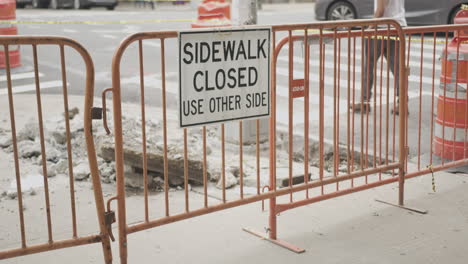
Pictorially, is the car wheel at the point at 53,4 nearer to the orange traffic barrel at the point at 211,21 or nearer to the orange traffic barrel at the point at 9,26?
the orange traffic barrel at the point at 9,26

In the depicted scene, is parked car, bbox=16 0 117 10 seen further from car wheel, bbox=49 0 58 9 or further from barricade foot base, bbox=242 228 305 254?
barricade foot base, bbox=242 228 305 254

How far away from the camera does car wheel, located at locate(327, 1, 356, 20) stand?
18062 mm

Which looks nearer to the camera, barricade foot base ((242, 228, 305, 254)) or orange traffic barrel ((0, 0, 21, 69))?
barricade foot base ((242, 228, 305, 254))

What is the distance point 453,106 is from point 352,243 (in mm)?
2478

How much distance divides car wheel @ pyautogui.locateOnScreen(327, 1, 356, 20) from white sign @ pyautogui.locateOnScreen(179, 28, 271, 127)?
13.8 m

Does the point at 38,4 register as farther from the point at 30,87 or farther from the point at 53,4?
the point at 30,87

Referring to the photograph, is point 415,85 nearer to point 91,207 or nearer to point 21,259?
point 91,207

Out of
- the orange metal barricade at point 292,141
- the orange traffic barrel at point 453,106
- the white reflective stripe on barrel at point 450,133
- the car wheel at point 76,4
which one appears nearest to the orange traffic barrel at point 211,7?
the orange metal barricade at point 292,141

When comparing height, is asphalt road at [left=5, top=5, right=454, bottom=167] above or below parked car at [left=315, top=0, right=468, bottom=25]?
below

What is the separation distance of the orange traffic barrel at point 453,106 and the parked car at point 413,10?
33.9 ft

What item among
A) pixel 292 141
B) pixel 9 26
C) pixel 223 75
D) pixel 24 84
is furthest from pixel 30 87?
pixel 223 75

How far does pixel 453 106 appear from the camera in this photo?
6707mm

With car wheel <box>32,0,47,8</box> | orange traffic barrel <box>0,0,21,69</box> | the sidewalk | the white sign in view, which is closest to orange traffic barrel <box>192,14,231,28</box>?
the sidewalk

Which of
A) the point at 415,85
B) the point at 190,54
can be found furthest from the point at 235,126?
the point at 415,85
